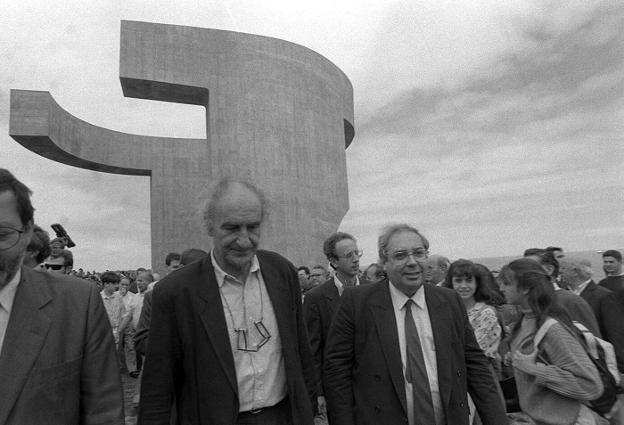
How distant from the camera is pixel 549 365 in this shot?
255cm

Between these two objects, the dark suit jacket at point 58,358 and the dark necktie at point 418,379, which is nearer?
the dark suit jacket at point 58,358

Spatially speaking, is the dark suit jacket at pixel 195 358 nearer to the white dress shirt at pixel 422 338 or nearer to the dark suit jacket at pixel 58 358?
the dark suit jacket at pixel 58 358

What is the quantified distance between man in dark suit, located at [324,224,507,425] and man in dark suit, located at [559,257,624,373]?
2197 millimetres

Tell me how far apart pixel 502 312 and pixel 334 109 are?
16.4 meters

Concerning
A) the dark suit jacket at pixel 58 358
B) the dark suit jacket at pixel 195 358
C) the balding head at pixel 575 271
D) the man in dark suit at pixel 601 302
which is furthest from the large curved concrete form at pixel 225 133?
the dark suit jacket at pixel 58 358

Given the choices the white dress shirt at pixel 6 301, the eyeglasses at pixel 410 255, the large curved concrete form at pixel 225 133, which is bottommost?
the white dress shirt at pixel 6 301

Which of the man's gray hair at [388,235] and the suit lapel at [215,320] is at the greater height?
the man's gray hair at [388,235]

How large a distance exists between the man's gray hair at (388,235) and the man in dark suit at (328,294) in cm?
115

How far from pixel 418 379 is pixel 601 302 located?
2.92 m

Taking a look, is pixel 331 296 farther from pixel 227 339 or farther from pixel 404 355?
pixel 227 339

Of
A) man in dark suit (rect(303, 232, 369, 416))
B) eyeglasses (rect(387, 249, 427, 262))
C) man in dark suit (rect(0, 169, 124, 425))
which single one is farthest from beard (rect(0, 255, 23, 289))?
man in dark suit (rect(303, 232, 369, 416))

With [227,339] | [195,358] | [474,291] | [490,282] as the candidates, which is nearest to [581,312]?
[490,282]

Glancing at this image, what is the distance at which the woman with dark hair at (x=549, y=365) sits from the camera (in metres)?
2.46

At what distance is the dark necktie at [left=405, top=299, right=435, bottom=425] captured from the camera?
2.38m
